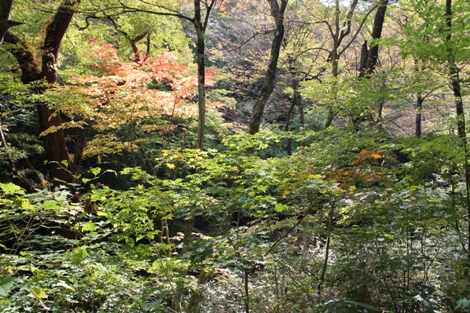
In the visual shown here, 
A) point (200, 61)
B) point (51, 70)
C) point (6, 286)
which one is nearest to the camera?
point (6, 286)

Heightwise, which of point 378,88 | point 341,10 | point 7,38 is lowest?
point 378,88

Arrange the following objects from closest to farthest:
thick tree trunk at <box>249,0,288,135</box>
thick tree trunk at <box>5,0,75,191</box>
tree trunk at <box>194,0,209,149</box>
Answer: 1. tree trunk at <box>194,0,209,149</box>
2. thick tree trunk at <box>5,0,75,191</box>
3. thick tree trunk at <box>249,0,288,135</box>

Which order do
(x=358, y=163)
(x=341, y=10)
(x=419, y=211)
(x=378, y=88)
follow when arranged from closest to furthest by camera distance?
1. (x=419, y=211)
2. (x=358, y=163)
3. (x=378, y=88)
4. (x=341, y=10)

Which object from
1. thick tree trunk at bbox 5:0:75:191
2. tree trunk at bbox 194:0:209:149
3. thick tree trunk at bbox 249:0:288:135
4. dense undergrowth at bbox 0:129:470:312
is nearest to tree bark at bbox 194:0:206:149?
tree trunk at bbox 194:0:209:149

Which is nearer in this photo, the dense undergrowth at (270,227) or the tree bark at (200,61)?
the dense undergrowth at (270,227)

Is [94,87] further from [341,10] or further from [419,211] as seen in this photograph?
[341,10]

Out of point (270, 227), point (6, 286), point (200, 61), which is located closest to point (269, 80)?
point (200, 61)

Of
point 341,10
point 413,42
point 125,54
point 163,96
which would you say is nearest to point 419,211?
point 413,42

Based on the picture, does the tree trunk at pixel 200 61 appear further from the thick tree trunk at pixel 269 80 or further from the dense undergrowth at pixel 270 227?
the dense undergrowth at pixel 270 227

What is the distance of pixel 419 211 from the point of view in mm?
2266

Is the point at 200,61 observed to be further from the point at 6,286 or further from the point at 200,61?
the point at 6,286

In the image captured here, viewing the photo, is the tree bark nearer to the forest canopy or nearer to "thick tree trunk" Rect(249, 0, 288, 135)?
the forest canopy

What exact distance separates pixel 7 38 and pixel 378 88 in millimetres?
6338

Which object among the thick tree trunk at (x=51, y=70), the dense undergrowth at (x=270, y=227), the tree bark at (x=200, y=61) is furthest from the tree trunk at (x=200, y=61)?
the dense undergrowth at (x=270, y=227)
